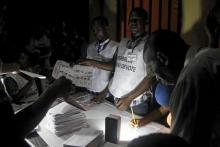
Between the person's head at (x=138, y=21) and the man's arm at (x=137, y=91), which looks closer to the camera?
the man's arm at (x=137, y=91)

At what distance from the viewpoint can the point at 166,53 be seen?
1.91 meters

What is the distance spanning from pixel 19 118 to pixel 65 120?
1018 millimetres

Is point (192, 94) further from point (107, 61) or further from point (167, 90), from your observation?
point (107, 61)

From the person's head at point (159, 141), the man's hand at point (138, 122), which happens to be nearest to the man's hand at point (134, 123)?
the man's hand at point (138, 122)

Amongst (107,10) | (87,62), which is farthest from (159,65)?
(107,10)

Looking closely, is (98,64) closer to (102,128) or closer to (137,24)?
(137,24)

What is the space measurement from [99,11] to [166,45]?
11.8 ft

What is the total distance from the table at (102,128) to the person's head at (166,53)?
0.78 m

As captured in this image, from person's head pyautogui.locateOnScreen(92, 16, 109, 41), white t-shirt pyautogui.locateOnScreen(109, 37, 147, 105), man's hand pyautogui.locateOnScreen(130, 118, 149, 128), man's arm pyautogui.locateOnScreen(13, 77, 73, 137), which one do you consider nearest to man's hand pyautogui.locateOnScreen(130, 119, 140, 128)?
man's hand pyautogui.locateOnScreen(130, 118, 149, 128)

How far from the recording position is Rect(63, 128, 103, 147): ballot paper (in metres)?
2.26

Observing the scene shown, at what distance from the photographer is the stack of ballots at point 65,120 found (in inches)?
104

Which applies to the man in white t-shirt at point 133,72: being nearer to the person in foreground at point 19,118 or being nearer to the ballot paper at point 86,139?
the ballot paper at point 86,139

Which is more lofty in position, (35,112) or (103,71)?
(35,112)

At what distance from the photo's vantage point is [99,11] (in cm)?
536
